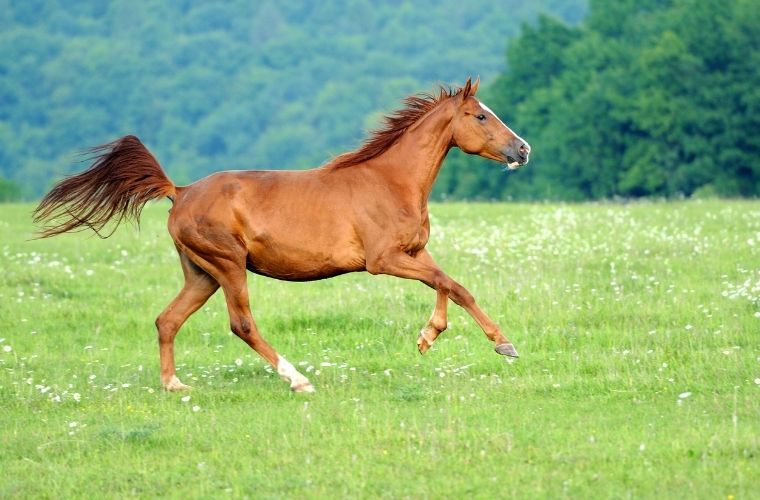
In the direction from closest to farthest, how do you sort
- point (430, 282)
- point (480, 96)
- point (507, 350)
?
1. point (507, 350)
2. point (430, 282)
3. point (480, 96)

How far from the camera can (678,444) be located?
892 centimetres

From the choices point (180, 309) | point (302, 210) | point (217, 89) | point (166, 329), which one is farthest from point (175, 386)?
point (217, 89)

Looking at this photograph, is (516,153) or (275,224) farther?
(516,153)

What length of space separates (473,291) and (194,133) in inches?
5923

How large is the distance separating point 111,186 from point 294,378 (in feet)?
8.72

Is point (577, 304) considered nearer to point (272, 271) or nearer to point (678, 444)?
point (272, 271)

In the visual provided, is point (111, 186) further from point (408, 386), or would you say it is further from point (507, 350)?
point (507, 350)

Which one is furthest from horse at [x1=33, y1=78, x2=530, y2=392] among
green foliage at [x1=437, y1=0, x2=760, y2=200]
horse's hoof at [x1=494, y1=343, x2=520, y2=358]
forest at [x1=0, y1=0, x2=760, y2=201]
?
green foliage at [x1=437, y1=0, x2=760, y2=200]

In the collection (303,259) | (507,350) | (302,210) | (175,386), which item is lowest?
(175,386)

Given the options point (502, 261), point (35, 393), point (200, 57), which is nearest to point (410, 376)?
point (35, 393)

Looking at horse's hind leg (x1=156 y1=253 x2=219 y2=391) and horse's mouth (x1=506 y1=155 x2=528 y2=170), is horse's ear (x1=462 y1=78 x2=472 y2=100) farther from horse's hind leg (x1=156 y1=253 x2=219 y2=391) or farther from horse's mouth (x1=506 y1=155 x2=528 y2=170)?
horse's hind leg (x1=156 y1=253 x2=219 y2=391)

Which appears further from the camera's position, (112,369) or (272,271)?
(112,369)

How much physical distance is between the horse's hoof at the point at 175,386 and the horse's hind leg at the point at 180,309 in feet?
0.10

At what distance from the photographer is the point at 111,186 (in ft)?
40.3
